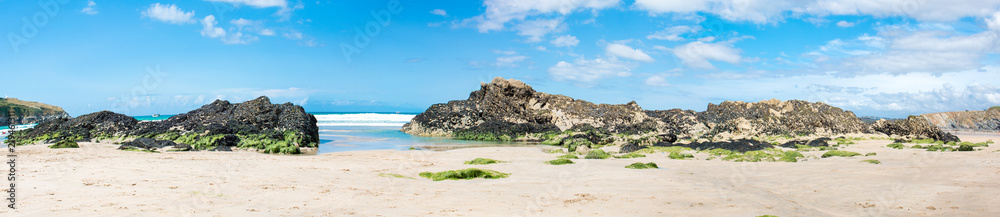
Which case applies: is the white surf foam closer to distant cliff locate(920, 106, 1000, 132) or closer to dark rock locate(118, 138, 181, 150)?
dark rock locate(118, 138, 181, 150)

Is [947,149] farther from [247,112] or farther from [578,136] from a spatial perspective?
[247,112]

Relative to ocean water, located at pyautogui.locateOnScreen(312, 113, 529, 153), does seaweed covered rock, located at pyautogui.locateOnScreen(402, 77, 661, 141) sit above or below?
above

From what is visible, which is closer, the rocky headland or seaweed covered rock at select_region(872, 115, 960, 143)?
seaweed covered rock at select_region(872, 115, 960, 143)

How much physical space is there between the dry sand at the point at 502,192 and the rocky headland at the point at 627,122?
15638 millimetres

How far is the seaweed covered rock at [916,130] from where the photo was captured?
83.7 ft

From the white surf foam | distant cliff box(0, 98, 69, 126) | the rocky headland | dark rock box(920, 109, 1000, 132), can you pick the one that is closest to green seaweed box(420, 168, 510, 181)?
the rocky headland

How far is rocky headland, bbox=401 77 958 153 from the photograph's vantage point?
28281mm

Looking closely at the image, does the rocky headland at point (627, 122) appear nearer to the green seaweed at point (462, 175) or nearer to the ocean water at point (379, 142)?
the ocean water at point (379, 142)

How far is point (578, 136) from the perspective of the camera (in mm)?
28047

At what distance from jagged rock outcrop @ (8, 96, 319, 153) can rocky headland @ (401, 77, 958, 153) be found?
1198 cm

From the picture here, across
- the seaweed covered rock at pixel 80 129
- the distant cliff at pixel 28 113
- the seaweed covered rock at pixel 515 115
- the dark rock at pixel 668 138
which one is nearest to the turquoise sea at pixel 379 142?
the seaweed covered rock at pixel 515 115

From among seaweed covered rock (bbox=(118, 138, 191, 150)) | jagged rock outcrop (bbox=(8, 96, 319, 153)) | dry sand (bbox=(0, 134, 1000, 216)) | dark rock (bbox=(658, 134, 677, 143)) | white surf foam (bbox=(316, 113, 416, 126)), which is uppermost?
white surf foam (bbox=(316, 113, 416, 126))

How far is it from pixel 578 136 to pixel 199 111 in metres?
21.2

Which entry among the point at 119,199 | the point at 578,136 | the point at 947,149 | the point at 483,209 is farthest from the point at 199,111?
the point at 947,149
